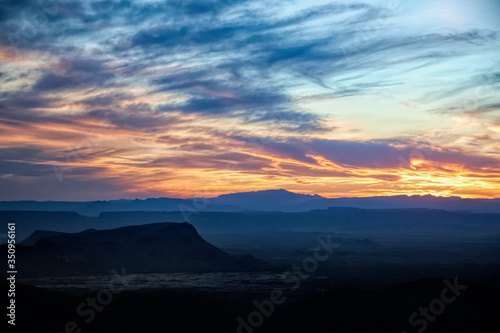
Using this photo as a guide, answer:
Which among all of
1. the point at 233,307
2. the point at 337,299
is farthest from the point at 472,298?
the point at 233,307

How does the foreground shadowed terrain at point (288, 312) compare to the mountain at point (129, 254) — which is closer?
the foreground shadowed terrain at point (288, 312)

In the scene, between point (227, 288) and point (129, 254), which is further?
point (129, 254)

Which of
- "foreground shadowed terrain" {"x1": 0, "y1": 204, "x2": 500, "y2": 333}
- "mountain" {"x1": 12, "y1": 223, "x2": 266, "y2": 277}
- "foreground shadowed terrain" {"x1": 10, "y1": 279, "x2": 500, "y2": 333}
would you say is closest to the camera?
"foreground shadowed terrain" {"x1": 10, "y1": 279, "x2": 500, "y2": 333}

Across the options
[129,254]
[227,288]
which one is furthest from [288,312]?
[129,254]

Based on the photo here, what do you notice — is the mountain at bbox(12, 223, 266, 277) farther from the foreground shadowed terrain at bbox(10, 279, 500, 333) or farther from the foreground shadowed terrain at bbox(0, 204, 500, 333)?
the foreground shadowed terrain at bbox(10, 279, 500, 333)

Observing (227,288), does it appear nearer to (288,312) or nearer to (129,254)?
(288,312)

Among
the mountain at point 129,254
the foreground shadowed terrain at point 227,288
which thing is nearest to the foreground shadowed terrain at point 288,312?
the foreground shadowed terrain at point 227,288

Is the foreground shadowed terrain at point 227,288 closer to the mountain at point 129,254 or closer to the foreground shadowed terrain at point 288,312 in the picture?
the foreground shadowed terrain at point 288,312

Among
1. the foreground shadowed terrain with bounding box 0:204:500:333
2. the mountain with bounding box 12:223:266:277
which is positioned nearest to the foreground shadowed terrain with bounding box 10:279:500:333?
the foreground shadowed terrain with bounding box 0:204:500:333

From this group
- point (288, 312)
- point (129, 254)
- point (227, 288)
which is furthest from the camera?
point (129, 254)
